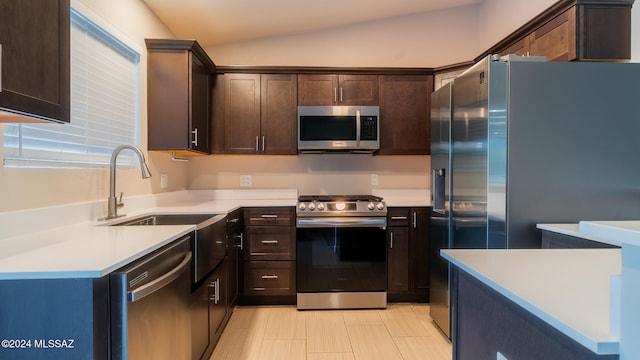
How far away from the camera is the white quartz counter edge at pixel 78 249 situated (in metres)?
0.91

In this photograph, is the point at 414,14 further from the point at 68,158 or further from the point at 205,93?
the point at 68,158

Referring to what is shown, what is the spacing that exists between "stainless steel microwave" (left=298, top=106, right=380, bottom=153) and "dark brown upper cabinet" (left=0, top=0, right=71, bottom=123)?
1991 millimetres

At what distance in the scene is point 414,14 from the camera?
Answer: 342 cm

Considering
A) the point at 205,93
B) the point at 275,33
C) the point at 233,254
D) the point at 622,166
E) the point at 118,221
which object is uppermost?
the point at 275,33

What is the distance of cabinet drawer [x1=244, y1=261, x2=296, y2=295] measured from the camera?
2.77 meters

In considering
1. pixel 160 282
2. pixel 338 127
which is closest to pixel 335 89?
pixel 338 127

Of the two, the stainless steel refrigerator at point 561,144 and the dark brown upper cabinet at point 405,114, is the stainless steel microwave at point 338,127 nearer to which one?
the dark brown upper cabinet at point 405,114

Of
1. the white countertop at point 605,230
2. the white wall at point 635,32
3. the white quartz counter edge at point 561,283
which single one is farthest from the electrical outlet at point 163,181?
the white wall at point 635,32

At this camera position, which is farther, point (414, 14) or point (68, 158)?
point (414, 14)

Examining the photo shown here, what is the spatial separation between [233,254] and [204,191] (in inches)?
39.3

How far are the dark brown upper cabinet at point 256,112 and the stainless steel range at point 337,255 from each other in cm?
81

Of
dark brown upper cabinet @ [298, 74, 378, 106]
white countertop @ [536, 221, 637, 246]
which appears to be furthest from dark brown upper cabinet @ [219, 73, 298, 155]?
white countertop @ [536, 221, 637, 246]

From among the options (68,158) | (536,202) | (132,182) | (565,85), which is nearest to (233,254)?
(132,182)

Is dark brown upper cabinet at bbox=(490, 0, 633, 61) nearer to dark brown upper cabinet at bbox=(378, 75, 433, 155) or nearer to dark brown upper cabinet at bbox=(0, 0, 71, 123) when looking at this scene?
dark brown upper cabinet at bbox=(378, 75, 433, 155)
